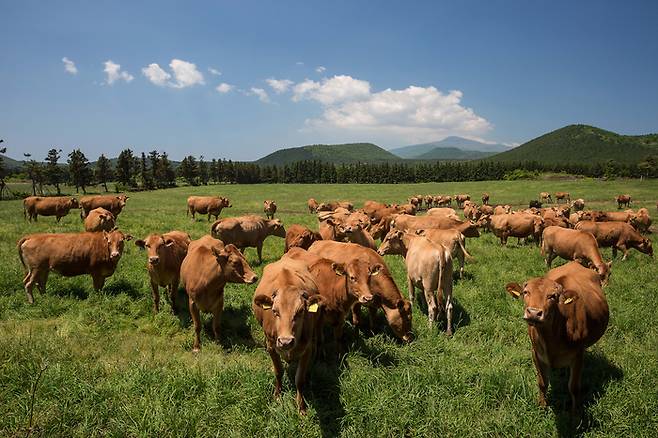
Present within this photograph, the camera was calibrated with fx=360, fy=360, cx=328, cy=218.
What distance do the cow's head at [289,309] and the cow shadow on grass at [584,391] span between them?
150 inches

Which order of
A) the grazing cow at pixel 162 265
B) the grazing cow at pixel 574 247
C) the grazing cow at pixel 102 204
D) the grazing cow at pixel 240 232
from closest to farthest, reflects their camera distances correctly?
the grazing cow at pixel 162 265 → the grazing cow at pixel 574 247 → the grazing cow at pixel 240 232 → the grazing cow at pixel 102 204

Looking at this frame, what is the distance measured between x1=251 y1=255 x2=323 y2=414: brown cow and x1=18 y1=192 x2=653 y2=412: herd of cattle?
0.05 feet

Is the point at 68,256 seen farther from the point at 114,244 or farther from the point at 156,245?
the point at 156,245

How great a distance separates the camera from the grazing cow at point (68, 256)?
9312 millimetres

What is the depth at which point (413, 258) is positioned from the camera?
361 inches

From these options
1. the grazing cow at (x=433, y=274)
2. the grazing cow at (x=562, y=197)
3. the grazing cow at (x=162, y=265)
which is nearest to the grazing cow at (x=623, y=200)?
the grazing cow at (x=562, y=197)

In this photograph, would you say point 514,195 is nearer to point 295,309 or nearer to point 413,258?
point 413,258

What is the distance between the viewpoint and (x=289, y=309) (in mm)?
4863

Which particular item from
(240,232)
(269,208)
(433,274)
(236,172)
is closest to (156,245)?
(240,232)

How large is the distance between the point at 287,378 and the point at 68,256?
734 cm

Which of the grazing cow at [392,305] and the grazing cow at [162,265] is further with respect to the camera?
the grazing cow at [162,265]

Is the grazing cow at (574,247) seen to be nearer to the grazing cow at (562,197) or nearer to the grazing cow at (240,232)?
the grazing cow at (240,232)

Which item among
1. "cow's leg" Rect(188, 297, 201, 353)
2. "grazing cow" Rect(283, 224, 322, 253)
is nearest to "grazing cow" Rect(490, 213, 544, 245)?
"grazing cow" Rect(283, 224, 322, 253)

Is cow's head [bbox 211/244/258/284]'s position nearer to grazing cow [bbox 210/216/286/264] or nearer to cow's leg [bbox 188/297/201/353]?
cow's leg [bbox 188/297/201/353]
